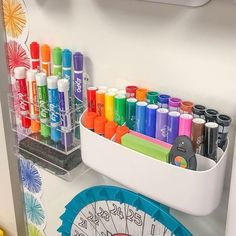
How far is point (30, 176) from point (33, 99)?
257mm

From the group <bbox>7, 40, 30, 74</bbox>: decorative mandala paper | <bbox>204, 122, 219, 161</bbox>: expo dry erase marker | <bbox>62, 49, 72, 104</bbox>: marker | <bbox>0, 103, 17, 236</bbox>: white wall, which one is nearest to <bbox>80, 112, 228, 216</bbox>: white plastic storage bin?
<bbox>204, 122, 219, 161</bbox>: expo dry erase marker

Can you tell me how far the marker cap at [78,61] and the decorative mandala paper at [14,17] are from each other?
16cm

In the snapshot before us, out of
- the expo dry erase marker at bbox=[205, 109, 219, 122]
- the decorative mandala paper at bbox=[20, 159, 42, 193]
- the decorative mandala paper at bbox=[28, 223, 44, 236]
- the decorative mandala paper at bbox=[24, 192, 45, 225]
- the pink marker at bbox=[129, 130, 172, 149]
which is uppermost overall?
the expo dry erase marker at bbox=[205, 109, 219, 122]

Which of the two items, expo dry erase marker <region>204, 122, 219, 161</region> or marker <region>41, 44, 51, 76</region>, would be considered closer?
expo dry erase marker <region>204, 122, 219, 161</region>

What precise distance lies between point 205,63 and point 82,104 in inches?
10.2

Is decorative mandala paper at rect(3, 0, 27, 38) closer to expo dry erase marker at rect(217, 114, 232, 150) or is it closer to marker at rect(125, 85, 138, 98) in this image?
marker at rect(125, 85, 138, 98)

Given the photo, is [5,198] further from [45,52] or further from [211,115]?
[211,115]

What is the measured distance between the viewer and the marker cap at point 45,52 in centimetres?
74

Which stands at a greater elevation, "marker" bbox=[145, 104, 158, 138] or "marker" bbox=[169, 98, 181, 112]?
"marker" bbox=[169, 98, 181, 112]

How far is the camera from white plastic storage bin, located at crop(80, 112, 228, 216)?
0.55 meters

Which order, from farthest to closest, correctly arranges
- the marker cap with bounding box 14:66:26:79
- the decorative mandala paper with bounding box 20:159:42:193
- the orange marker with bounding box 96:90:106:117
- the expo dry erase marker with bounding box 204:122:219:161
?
the decorative mandala paper with bounding box 20:159:42:193
the marker cap with bounding box 14:66:26:79
the orange marker with bounding box 96:90:106:117
the expo dry erase marker with bounding box 204:122:219:161

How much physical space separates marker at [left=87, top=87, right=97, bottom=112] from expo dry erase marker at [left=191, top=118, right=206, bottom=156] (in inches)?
7.3

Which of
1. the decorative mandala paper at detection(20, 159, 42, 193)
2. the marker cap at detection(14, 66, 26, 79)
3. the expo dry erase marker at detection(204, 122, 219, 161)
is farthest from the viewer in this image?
the decorative mandala paper at detection(20, 159, 42, 193)

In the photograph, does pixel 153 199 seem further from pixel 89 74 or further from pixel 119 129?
pixel 89 74
